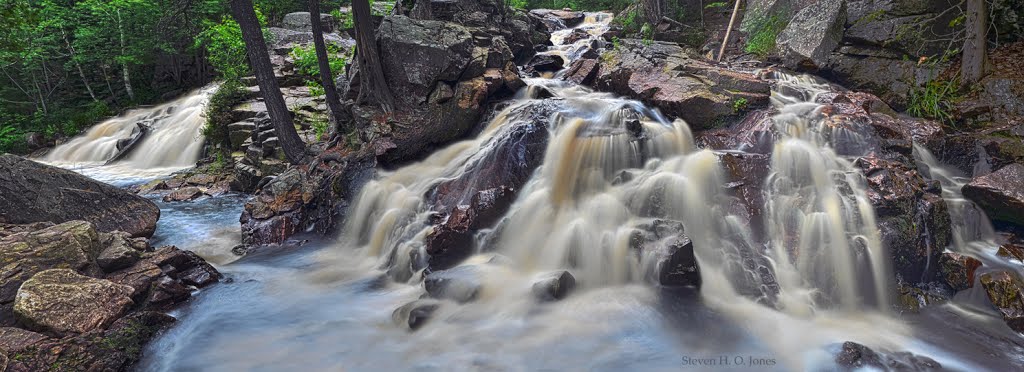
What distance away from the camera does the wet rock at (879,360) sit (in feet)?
14.3

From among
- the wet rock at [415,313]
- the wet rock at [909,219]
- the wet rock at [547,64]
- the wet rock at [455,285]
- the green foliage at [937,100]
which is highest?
the wet rock at [547,64]

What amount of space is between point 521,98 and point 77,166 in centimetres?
1599

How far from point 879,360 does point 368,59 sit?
33.2 feet

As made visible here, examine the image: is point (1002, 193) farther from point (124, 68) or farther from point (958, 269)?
point (124, 68)

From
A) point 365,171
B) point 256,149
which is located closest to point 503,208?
point 365,171

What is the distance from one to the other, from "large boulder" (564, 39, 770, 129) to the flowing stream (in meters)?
0.47

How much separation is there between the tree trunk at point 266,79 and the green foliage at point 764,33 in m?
13.8

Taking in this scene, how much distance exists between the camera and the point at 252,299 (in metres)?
6.25

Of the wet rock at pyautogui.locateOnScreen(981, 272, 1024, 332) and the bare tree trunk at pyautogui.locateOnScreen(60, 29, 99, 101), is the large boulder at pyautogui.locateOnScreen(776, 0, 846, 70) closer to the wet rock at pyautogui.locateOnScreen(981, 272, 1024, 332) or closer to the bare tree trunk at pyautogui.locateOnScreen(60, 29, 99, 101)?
the wet rock at pyautogui.locateOnScreen(981, 272, 1024, 332)

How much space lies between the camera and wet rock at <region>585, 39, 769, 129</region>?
883cm

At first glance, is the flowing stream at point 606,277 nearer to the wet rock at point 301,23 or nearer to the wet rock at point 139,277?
the wet rock at point 139,277

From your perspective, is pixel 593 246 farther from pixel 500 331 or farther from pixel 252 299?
pixel 252 299

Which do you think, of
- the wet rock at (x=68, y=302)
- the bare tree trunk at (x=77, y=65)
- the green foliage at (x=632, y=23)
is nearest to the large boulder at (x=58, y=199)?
the wet rock at (x=68, y=302)

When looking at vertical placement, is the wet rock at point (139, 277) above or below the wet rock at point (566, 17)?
below
